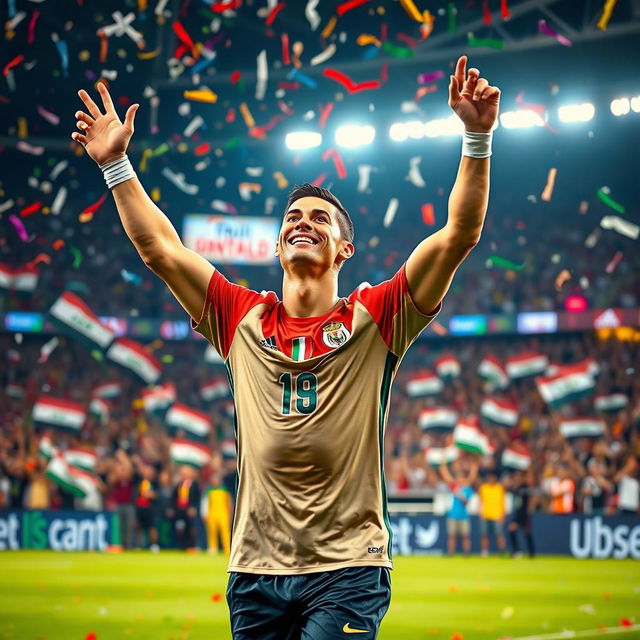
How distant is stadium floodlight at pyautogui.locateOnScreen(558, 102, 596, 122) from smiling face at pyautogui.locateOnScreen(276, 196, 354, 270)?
98.8 feet

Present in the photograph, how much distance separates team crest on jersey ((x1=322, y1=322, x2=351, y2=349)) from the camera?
4.11 m

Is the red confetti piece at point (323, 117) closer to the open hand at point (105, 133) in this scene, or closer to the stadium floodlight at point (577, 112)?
the stadium floodlight at point (577, 112)

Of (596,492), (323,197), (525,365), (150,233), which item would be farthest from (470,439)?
(150,233)

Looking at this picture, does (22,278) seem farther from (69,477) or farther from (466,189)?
(466,189)

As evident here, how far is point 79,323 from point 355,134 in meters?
14.5

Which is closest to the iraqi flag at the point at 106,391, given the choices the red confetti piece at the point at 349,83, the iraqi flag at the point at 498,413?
the iraqi flag at the point at 498,413

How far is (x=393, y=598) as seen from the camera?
15.1 m

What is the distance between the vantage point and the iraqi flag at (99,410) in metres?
31.4

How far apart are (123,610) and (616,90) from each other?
78.7ft

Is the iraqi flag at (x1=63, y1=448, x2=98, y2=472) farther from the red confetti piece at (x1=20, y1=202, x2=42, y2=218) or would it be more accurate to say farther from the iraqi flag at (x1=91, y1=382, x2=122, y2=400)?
the red confetti piece at (x1=20, y1=202, x2=42, y2=218)

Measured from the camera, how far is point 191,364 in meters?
39.0

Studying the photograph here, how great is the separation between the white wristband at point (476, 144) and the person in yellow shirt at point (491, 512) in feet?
69.5

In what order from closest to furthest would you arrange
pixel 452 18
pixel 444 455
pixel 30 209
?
1. pixel 444 455
2. pixel 452 18
3. pixel 30 209

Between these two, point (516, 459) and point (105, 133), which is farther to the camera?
point (516, 459)
